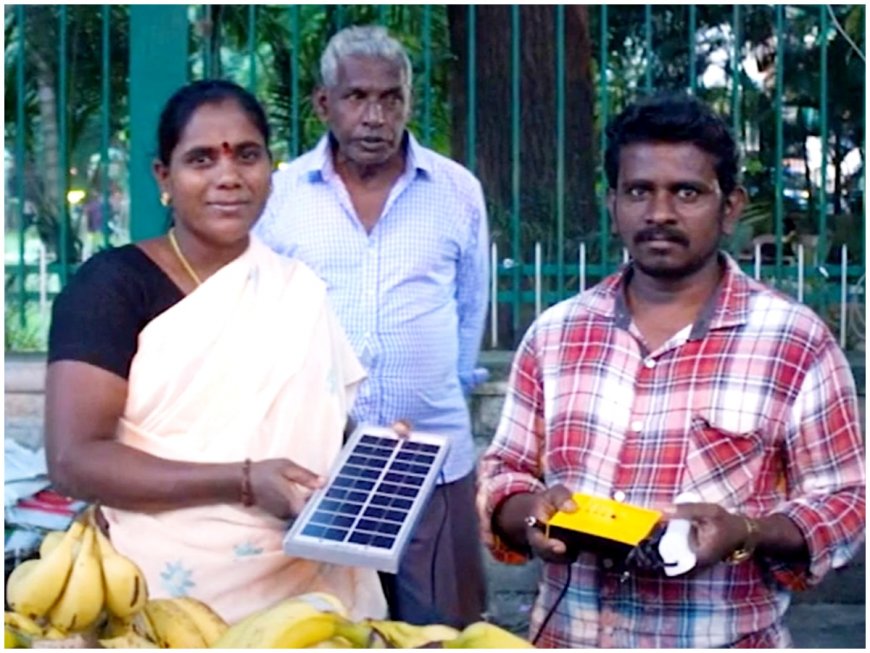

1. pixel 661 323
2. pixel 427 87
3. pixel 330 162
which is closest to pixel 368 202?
pixel 330 162

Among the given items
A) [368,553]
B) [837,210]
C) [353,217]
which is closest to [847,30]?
[837,210]

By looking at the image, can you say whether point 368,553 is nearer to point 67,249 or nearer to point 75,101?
point 67,249

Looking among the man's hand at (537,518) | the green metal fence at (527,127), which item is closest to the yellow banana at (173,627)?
the man's hand at (537,518)

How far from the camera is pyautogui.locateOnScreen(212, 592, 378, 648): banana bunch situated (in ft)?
4.92

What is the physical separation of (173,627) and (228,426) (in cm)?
57

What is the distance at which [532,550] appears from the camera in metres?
2.12

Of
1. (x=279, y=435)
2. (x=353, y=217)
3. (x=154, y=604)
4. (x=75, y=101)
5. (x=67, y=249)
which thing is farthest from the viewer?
(x=75, y=101)

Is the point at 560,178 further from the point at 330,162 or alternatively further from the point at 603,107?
the point at 330,162

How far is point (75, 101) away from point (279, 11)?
129cm

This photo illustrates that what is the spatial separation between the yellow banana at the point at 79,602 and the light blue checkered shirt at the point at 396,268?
1738mm

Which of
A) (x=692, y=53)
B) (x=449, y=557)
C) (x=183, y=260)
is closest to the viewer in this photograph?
(x=183, y=260)

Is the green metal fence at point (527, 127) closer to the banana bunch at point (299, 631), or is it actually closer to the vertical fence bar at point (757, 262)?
the vertical fence bar at point (757, 262)

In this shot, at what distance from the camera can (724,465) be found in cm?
211

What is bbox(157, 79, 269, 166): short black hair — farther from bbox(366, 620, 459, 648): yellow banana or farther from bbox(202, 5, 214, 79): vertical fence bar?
bbox(202, 5, 214, 79): vertical fence bar
